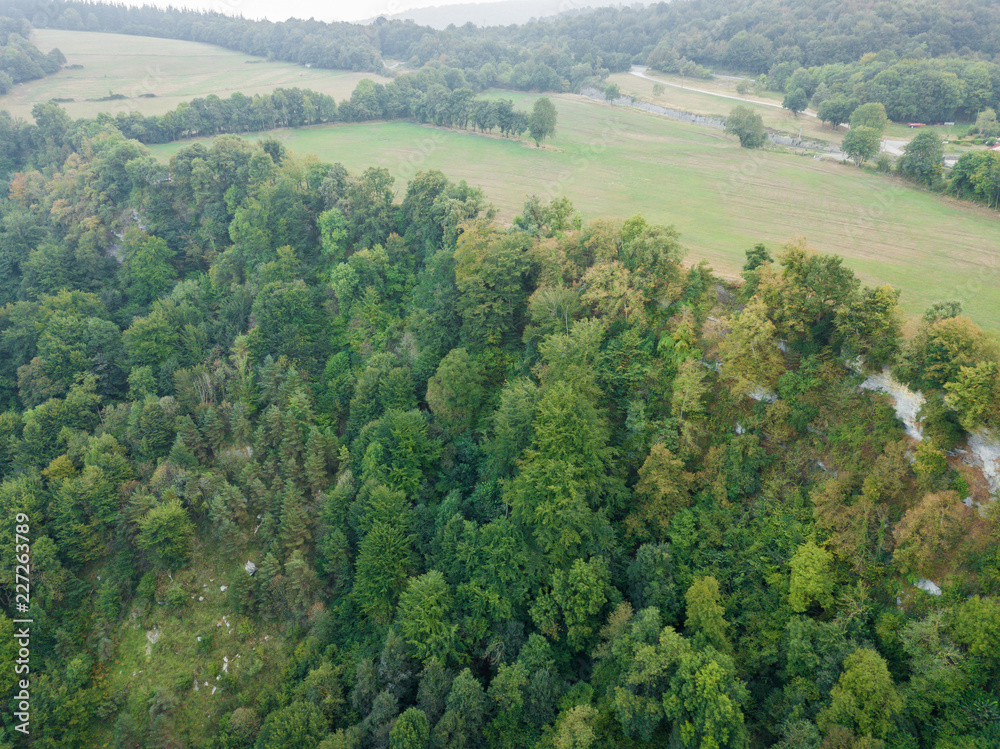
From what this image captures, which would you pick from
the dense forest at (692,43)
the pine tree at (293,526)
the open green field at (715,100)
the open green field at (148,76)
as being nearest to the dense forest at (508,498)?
the pine tree at (293,526)

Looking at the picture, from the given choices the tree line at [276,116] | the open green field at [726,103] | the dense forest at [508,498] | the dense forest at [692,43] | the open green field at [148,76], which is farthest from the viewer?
the open green field at [148,76]

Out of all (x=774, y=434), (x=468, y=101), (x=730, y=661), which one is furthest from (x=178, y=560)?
(x=468, y=101)

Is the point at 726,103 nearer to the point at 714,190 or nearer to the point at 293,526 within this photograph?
the point at 714,190

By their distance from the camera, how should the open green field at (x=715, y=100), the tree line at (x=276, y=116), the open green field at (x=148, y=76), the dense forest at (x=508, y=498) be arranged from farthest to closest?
the open green field at (x=148, y=76)
the tree line at (x=276, y=116)
the open green field at (x=715, y=100)
the dense forest at (x=508, y=498)

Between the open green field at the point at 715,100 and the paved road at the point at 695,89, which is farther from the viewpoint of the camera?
the paved road at the point at 695,89

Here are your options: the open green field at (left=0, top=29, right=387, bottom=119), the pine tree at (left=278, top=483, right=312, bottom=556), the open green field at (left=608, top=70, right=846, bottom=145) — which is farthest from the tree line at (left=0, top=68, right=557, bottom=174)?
the pine tree at (left=278, top=483, right=312, bottom=556)

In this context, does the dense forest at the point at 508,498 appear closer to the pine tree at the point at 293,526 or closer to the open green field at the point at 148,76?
the pine tree at the point at 293,526
